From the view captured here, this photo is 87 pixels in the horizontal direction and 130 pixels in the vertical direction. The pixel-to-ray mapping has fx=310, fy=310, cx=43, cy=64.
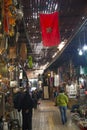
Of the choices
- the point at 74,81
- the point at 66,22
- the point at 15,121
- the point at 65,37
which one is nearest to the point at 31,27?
the point at 66,22

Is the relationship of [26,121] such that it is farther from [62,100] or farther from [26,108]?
[62,100]

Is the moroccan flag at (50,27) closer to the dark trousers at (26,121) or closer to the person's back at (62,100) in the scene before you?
the person's back at (62,100)

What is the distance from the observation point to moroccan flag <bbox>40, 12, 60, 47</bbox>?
13342 mm

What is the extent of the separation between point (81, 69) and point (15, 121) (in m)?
8.74

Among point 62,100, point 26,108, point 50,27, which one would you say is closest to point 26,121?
point 26,108

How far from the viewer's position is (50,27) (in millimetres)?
13844

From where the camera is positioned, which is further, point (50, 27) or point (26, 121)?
point (50, 27)

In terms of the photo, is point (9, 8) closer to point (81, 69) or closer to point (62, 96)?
point (62, 96)

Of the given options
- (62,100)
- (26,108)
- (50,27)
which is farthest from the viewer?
(62,100)

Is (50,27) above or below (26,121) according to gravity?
above

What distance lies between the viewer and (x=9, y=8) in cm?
943

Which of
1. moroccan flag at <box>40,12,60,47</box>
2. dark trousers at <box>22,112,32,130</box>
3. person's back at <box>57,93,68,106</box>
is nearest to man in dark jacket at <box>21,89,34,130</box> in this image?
dark trousers at <box>22,112,32,130</box>

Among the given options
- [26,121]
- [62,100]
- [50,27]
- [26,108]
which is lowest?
[26,121]

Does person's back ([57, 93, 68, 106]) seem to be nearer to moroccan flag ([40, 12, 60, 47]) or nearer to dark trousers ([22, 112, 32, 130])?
moroccan flag ([40, 12, 60, 47])
